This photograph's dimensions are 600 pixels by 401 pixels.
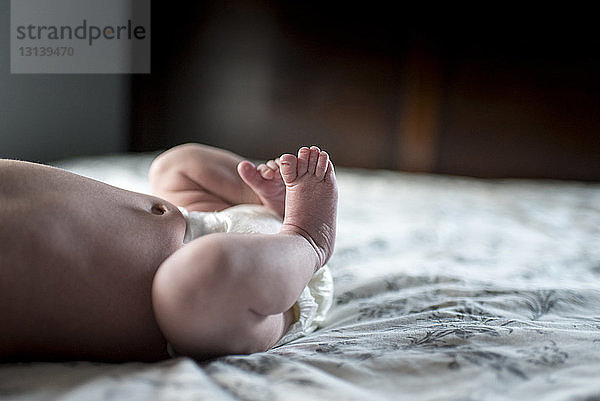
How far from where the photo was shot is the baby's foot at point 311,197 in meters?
0.71

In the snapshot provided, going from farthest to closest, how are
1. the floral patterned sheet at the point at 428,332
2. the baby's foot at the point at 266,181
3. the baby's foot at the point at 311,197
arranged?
the baby's foot at the point at 266,181, the baby's foot at the point at 311,197, the floral patterned sheet at the point at 428,332

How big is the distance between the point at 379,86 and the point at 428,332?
1.91 m

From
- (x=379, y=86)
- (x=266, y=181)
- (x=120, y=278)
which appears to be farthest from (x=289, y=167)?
(x=379, y=86)

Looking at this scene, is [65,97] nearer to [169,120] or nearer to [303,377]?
[169,120]

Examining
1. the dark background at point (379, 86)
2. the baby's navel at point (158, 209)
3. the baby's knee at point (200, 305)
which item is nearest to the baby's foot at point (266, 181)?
the baby's navel at point (158, 209)

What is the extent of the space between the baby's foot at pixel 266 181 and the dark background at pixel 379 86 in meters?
1.56

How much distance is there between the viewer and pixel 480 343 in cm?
60

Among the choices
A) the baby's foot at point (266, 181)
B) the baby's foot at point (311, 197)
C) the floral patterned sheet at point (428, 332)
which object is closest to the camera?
the floral patterned sheet at point (428, 332)

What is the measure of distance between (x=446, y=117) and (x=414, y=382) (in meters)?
2.02

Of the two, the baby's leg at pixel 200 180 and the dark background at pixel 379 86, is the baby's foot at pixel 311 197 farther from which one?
the dark background at pixel 379 86

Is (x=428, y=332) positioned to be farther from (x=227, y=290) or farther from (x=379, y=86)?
(x=379, y=86)

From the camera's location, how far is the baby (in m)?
0.56

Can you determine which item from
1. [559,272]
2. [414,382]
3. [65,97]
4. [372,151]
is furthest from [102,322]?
[372,151]

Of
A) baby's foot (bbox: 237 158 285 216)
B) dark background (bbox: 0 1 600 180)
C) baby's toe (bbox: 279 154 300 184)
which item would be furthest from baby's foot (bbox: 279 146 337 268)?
dark background (bbox: 0 1 600 180)
